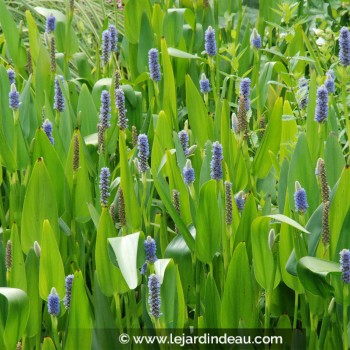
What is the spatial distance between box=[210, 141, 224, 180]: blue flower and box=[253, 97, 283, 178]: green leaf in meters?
0.35

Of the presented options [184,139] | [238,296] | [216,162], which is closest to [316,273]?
[238,296]

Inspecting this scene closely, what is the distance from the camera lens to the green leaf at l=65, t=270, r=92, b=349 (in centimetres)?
155

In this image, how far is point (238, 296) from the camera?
1650mm

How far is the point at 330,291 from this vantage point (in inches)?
62.2

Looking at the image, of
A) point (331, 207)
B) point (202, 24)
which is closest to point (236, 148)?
point (331, 207)

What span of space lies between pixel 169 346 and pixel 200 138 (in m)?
0.64

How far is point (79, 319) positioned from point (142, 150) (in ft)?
1.12

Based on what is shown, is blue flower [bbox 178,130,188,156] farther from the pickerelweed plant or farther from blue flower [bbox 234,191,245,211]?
blue flower [bbox 234,191,245,211]

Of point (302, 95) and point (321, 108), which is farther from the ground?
point (302, 95)

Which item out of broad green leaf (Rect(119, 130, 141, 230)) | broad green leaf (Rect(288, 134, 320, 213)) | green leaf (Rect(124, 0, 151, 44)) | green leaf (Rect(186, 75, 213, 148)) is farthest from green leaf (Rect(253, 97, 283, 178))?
green leaf (Rect(124, 0, 151, 44))

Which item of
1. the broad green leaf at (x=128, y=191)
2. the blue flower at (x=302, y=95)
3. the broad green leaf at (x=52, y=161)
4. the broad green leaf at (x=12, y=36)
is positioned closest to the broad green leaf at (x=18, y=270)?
the broad green leaf at (x=128, y=191)

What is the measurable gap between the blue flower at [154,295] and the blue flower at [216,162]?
0.31m

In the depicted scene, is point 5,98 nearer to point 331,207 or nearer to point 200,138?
point 200,138

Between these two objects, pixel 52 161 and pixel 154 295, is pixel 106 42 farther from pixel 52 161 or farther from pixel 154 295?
pixel 154 295
